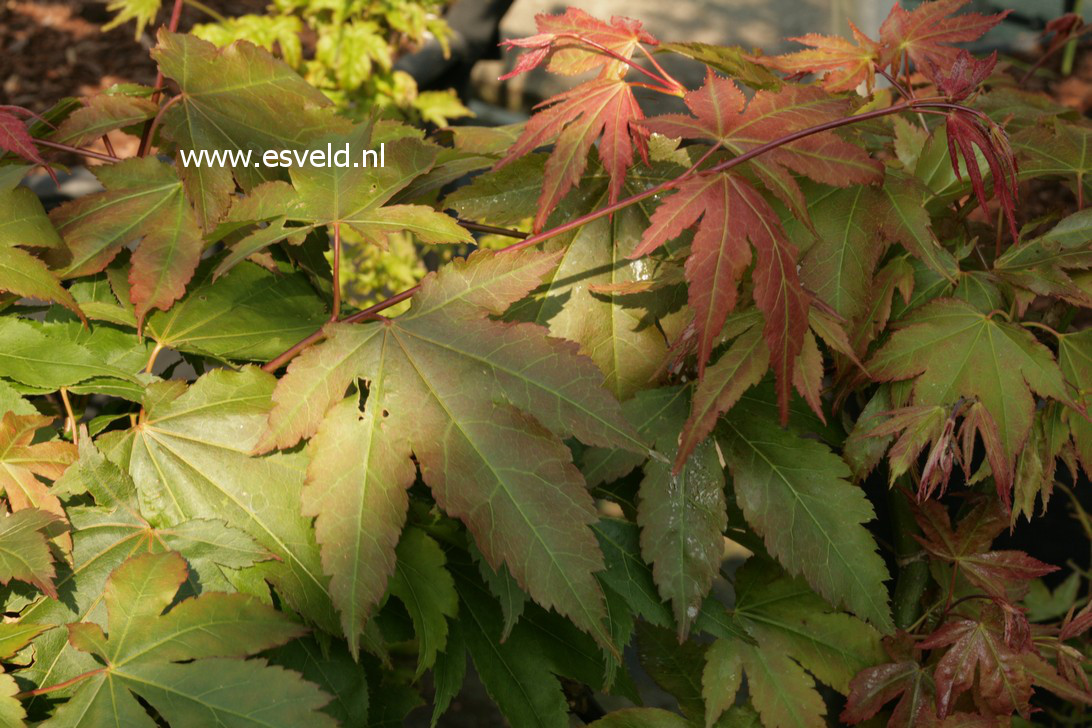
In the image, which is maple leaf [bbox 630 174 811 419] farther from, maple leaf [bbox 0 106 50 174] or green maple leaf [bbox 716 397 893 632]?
maple leaf [bbox 0 106 50 174]

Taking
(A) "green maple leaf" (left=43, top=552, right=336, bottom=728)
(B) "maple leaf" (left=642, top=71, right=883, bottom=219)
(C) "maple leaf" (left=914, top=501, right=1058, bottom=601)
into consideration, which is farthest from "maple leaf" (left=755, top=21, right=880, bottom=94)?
(A) "green maple leaf" (left=43, top=552, right=336, bottom=728)

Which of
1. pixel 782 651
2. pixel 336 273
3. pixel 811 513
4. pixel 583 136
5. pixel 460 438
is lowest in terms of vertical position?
pixel 782 651

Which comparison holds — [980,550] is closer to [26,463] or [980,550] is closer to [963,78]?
[963,78]

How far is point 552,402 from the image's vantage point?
865mm

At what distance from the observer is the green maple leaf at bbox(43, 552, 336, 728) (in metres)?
0.82

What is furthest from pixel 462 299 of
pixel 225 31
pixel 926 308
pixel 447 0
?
pixel 447 0

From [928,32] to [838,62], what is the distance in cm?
12

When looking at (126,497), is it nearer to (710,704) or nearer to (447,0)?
(710,704)

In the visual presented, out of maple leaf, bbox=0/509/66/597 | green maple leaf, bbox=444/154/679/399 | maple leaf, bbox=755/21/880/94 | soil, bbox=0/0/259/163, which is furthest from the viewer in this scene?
soil, bbox=0/0/259/163

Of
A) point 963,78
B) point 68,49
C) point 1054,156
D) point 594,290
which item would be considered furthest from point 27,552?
point 68,49

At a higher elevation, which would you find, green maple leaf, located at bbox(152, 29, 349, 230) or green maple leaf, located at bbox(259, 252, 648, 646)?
green maple leaf, located at bbox(152, 29, 349, 230)

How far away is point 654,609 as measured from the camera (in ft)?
3.15

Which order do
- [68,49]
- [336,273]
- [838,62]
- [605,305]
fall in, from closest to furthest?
[336,273] < [605,305] < [838,62] < [68,49]

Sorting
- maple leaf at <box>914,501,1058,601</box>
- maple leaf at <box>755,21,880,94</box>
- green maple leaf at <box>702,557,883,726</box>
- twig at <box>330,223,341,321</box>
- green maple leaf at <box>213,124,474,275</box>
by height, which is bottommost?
green maple leaf at <box>702,557,883,726</box>
